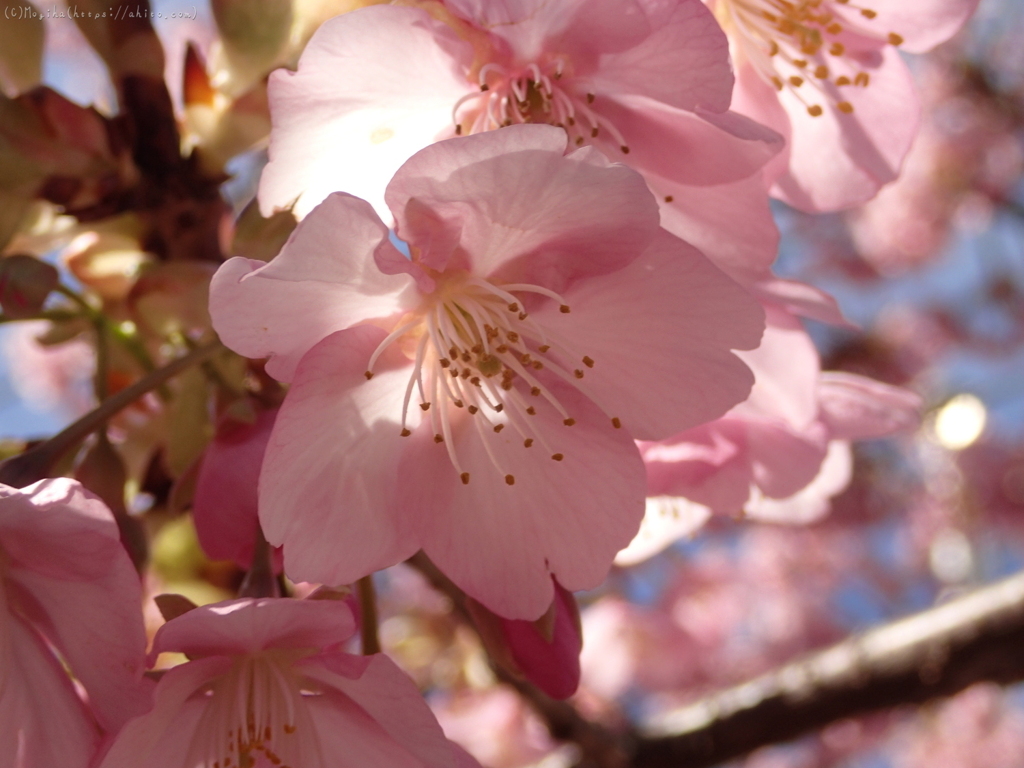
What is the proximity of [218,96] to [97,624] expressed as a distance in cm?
65

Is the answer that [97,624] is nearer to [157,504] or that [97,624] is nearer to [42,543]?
[42,543]

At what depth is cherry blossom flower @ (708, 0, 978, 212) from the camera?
924 mm

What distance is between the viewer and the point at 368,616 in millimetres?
810

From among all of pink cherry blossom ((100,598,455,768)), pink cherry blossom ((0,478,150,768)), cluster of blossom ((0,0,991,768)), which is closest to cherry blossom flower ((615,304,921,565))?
cluster of blossom ((0,0,991,768))

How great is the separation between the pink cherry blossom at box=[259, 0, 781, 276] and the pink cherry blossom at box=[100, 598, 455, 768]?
0.94 feet

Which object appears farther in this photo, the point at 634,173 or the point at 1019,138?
the point at 1019,138

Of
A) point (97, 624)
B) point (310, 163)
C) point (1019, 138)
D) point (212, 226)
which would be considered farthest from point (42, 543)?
point (1019, 138)

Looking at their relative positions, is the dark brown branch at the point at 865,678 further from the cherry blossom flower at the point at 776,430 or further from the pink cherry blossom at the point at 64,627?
the pink cherry blossom at the point at 64,627

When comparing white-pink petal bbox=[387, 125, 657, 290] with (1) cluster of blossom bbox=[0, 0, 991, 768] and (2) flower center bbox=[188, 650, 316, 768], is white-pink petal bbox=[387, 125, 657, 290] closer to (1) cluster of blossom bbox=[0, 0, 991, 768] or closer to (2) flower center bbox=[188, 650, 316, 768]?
(1) cluster of blossom bbox=[0, 0, 991, 768]

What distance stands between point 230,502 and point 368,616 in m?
A: 0.15

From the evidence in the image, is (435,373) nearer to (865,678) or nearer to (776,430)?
(776,430)

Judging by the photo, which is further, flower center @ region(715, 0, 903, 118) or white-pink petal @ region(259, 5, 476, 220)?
flower center @ region(715, 0, 903, 118)

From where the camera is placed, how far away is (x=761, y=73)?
37.5 inches

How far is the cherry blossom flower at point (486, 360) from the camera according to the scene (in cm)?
63
